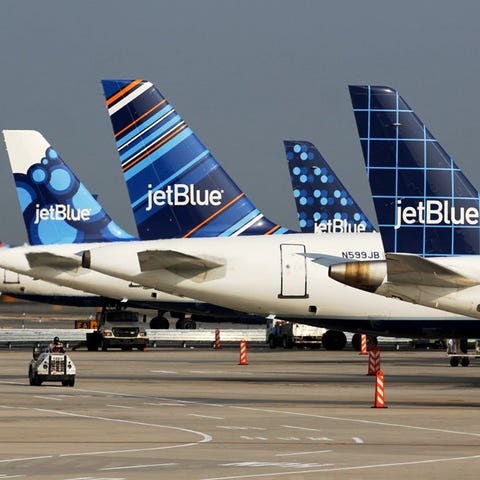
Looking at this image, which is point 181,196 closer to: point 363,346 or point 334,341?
point 363,346

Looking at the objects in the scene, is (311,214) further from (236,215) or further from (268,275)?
(268,275)

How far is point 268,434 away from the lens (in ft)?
103

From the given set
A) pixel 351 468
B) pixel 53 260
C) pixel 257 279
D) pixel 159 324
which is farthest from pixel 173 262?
pixel 159 324

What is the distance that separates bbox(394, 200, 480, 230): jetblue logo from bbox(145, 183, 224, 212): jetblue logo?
15.7 m

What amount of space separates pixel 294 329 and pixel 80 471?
6245 cm

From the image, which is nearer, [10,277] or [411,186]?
[411,186]

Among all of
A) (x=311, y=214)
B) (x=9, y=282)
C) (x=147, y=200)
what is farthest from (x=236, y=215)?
(x=9, y=282)

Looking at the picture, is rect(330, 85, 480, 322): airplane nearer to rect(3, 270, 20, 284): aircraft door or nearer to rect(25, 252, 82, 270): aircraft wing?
rect(25, 252, 82, 270): aircraft wing

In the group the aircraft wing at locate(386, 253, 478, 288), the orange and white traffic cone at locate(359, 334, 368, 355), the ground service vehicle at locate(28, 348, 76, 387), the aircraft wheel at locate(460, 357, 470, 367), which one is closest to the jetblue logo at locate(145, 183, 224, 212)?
the ground service vehicle at locate(28, 348, 76, 387)

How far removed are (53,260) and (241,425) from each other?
33005mm

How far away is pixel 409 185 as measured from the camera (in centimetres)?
4397

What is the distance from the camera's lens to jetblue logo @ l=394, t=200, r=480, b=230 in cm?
4394

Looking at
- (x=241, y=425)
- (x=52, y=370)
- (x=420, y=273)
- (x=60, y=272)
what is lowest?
(x=241, y=425)

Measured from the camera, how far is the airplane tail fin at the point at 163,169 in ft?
189
